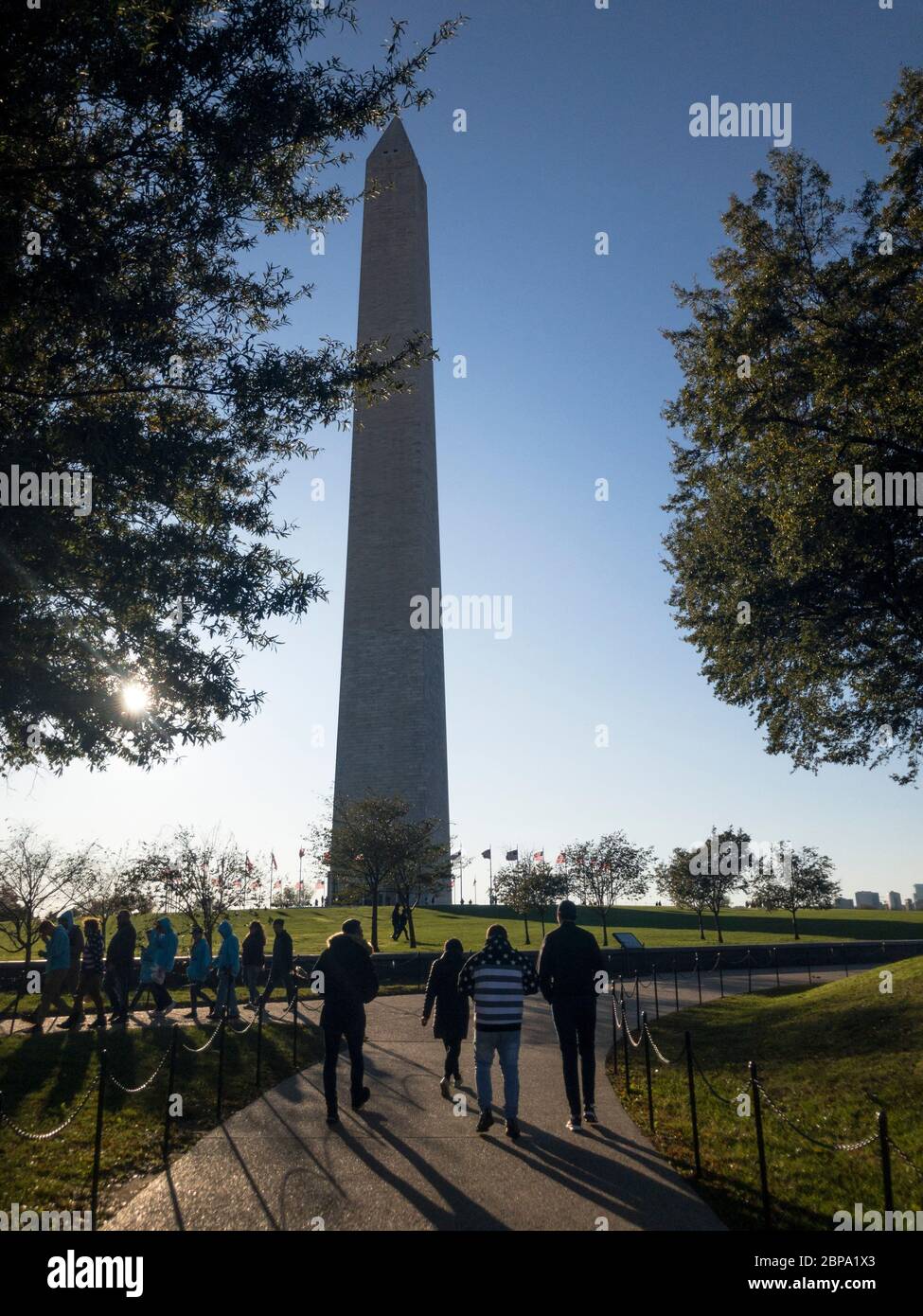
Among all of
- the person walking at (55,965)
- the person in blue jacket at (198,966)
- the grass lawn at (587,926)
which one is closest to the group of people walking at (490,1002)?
the person in blue jacket at (198,966)

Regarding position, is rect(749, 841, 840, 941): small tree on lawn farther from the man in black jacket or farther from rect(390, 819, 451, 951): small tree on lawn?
the man in black jacket

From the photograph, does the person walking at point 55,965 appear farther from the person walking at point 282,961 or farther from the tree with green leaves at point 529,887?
the tree with green leaves at point 529,887

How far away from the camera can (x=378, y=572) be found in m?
51.1

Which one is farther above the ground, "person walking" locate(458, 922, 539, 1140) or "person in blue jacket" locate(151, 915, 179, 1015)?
"person walking" locate(458, 922, 539, 1140)

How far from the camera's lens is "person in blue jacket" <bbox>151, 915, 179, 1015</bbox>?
59.5 ft

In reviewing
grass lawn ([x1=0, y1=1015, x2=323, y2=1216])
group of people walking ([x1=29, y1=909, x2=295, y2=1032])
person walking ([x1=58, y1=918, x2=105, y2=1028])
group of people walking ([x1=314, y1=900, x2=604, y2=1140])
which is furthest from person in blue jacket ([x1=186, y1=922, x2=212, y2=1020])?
group of people walking ([x1=314, y1=900, x2=604, y2=1140])

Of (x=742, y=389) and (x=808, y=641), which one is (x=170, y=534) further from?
(x=808, y=641)

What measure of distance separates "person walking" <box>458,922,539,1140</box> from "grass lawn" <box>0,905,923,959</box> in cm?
2417

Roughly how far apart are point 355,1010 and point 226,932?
868 cm

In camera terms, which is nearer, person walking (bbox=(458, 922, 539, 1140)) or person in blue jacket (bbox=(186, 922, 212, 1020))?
person walking (bbox=(458, 922, 539, 1140))

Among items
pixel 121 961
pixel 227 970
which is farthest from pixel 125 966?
pixel 227 970

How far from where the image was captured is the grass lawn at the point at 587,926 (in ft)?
124

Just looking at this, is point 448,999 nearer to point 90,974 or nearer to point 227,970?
point 227,970
